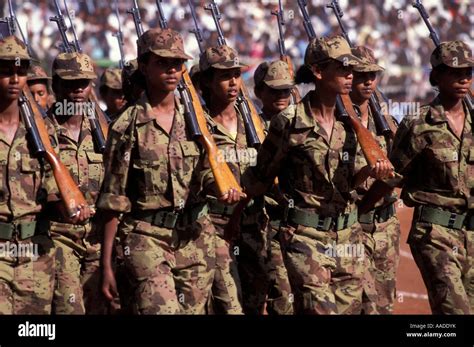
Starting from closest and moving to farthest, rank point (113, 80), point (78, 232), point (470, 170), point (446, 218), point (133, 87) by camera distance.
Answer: point (133, 87), point (446, 218), point (470, 170), point (78, 232), point (113, 80)

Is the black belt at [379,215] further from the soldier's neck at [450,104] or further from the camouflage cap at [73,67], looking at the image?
the camouflage cap at [73,67]

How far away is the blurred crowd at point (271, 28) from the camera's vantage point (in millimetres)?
23062

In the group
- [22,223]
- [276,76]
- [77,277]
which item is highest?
[276,76]

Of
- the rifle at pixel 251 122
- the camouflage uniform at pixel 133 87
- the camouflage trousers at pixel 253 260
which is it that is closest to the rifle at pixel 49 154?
the camouflage uniform at pixel 133 87

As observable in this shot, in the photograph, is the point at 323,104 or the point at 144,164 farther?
the point at 323,104

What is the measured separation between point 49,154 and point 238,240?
9.24 ft

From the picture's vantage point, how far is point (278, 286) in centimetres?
1068

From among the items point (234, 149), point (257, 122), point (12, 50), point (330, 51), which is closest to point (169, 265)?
point (12, 50)

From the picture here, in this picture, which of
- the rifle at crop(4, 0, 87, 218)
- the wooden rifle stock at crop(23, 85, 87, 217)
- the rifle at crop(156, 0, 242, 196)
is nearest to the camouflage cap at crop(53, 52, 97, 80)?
the rifle at crop(156, 0, 242, 196)

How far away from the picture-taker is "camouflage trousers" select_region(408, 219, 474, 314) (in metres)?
8.91

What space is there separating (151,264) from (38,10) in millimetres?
15648

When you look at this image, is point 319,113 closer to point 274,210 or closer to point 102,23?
point 274,210

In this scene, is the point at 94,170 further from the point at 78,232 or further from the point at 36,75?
the point at 36,75

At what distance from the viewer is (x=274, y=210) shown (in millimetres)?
10695
